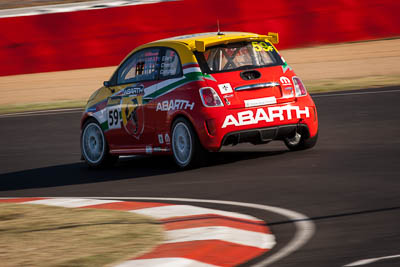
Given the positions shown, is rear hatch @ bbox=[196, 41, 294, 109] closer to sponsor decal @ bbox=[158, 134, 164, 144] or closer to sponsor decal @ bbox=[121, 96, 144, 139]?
Answer: sponsor decal @ bbox=[158, 134, 164, 144]

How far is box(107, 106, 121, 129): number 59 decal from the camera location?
1161cm

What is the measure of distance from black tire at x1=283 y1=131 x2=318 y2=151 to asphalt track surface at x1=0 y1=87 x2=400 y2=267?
112mm

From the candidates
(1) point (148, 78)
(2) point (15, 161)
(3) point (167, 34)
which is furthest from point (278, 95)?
(3) point (167, 34)

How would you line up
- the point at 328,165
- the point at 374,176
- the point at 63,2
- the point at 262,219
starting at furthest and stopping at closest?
the point at 63,2 → the point at 328,165 → the point at 374,176 → the point at 262,219

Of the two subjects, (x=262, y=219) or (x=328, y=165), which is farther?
(x=328, y=165)

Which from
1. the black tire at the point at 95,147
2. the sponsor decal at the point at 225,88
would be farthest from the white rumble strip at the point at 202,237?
the black tire at the point at 95,147

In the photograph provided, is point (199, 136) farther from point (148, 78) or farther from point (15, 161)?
point (15, 161)

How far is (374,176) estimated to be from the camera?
8844 mm

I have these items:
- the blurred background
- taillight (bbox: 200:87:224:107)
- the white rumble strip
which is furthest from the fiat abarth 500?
the blurred background

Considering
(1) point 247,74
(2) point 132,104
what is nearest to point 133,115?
(2) point 132,104

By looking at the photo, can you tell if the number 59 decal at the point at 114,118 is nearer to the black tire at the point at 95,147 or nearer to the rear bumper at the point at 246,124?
the black tire at the point at 95,147

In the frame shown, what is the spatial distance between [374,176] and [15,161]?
19.3 ft

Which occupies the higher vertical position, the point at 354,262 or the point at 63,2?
the point at 63,2

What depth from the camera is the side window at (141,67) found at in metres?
11.1
